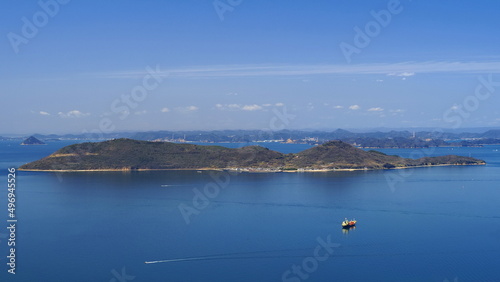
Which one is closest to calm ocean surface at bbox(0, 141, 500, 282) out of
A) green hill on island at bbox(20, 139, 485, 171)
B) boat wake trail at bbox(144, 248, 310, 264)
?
boat wake trail at bbox(144, 248, 310, 264)

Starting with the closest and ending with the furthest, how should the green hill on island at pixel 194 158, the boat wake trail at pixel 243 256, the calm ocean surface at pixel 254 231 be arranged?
the calm ocean surface at pixel 254 231 → the boat wake trail at pixel 243 256 → the green hill on island at pixel 194 158

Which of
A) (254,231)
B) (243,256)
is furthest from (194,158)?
(243,256)

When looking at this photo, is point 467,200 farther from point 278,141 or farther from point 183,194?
point 278,141

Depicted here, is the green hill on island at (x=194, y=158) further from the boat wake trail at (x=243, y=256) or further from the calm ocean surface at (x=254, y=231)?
the boat wake trail at (x=243, y=256)

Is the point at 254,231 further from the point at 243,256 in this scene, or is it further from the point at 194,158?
the point at 194,158

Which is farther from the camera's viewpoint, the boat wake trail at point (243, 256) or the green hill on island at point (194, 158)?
the green hill on island at point (194, 158)

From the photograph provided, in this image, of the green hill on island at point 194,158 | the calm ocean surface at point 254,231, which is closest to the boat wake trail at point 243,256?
the calm ocean surface at point 254,231

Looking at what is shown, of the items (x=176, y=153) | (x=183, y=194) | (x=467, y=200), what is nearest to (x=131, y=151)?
(x=176, y=153)
